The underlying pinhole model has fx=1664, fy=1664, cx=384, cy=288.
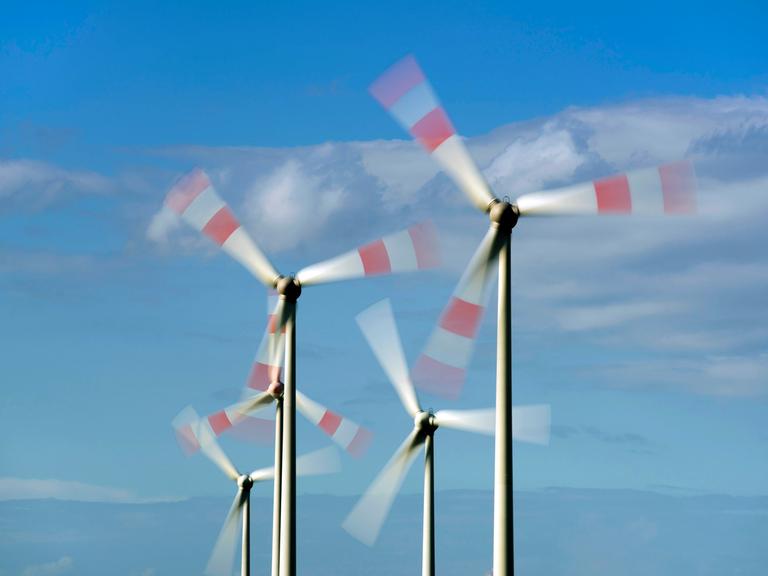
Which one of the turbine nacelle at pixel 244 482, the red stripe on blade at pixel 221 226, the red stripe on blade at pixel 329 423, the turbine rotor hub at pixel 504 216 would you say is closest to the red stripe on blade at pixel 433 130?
the turbine rotor hub at pixel 504 216

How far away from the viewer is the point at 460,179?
41.1 meters

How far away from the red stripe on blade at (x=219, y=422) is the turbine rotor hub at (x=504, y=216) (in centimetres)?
2410

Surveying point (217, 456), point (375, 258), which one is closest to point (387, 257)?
point (375, 258)

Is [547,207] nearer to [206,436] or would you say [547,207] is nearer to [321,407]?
[321,407]

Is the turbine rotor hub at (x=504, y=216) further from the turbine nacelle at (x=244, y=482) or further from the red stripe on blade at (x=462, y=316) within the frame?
the turbine nacelle at (x=244, y=482)

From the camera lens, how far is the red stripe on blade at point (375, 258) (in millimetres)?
44594

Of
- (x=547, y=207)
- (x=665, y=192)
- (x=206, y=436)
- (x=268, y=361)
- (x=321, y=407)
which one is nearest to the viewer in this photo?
(x=665, y=192)

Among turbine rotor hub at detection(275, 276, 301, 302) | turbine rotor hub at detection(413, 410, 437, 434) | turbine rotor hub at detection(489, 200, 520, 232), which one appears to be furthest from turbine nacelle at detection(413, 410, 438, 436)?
turbine rotor hub at detection(489, 200, 520, 232)

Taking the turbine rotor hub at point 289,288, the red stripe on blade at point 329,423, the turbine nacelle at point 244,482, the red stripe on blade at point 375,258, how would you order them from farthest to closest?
the turbine nacelle at point 244,482, the red stripe on blade at point 329,423, the turbine rotor hub at point 289,288, the red stripe on blade at point 375,258

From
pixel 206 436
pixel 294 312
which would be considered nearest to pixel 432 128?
pixel 294 312

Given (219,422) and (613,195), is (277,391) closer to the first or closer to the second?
(219,422)

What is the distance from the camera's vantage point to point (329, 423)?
6141 centimetres

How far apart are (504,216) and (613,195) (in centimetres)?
327

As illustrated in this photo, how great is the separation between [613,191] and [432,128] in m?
5.85
